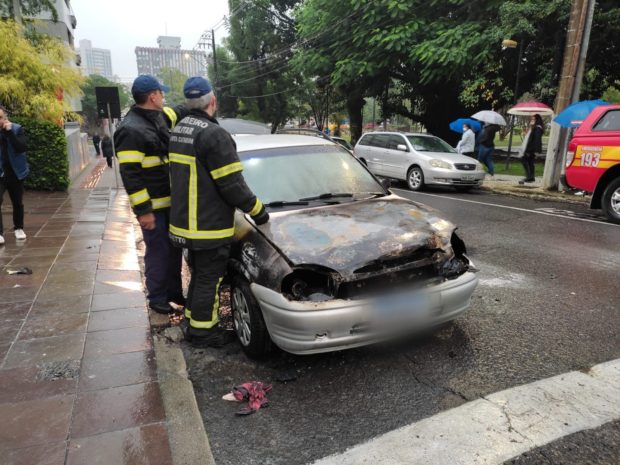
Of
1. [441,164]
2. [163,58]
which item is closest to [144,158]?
[441,164]

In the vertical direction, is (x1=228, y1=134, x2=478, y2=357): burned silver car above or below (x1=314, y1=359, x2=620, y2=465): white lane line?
above

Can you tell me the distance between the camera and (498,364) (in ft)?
10.7

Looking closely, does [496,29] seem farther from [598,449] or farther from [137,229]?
[598,449]

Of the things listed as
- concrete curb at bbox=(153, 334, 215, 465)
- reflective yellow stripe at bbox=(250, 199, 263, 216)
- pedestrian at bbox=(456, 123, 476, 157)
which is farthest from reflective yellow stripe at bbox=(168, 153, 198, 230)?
pedestrian at bbox=(456, 123, 476, 157)

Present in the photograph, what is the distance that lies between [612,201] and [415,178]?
5160mm

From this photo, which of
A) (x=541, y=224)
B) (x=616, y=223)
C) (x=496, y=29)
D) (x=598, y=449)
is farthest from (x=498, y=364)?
(x=496, y=29)

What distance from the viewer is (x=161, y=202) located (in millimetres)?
3939

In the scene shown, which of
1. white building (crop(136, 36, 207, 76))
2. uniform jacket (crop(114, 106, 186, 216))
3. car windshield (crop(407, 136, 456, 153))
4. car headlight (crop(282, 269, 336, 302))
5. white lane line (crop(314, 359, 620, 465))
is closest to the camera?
white lane line (crop(314, 359, 620, 465))

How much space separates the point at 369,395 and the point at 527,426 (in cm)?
91

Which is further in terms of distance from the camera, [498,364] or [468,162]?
[468,162]

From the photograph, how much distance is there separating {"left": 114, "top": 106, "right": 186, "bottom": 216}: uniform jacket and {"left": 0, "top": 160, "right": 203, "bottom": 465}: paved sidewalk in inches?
41.7

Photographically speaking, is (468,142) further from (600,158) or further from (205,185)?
(205,185)

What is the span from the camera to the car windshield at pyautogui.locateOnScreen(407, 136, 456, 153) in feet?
41.0

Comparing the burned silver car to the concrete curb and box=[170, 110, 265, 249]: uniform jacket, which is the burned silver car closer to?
box=[170, 110, 265, 249]: uniform jacket
